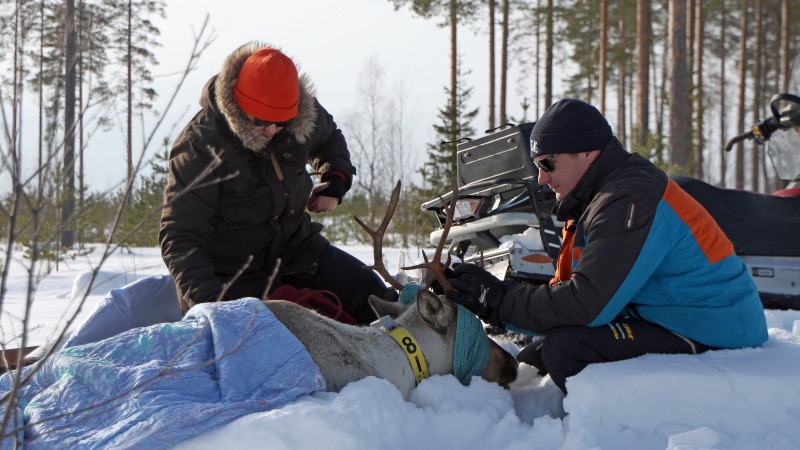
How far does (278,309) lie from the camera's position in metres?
3.08

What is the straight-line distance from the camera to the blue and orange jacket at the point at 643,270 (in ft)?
9.76

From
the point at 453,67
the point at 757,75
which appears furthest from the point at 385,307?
the point at 757,75

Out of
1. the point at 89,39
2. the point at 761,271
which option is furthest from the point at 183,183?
the point at 761,271

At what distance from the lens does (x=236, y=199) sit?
Answer: 3830 mm

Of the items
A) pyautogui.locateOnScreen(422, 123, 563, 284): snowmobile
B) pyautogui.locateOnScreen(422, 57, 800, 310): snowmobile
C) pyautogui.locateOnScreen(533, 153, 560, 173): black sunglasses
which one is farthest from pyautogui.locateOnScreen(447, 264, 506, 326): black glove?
pyautogui.locateOnScreen(422, 57, 800, 310): snowmobile

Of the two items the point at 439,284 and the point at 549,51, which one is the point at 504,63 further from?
the point at 439,284

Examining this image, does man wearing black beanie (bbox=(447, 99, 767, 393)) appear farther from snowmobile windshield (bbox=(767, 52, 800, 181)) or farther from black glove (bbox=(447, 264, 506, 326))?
snowmobile windshield (bbox=(767, 52, 800, 181))

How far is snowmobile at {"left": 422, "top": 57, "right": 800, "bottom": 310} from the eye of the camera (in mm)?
4492

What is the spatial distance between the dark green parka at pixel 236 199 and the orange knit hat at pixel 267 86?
0.20 ft

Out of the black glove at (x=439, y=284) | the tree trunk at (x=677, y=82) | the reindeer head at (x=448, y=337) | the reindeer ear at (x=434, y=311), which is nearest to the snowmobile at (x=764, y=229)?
the black glove at (x=439, y=284)

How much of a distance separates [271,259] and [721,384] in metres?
2.30

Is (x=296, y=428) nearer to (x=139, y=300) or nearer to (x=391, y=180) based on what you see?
(x=139, y=300)

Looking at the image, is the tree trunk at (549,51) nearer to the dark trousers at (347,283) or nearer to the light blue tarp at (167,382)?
the dark trousers at (347,283)

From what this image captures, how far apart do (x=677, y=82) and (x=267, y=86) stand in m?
11.0
